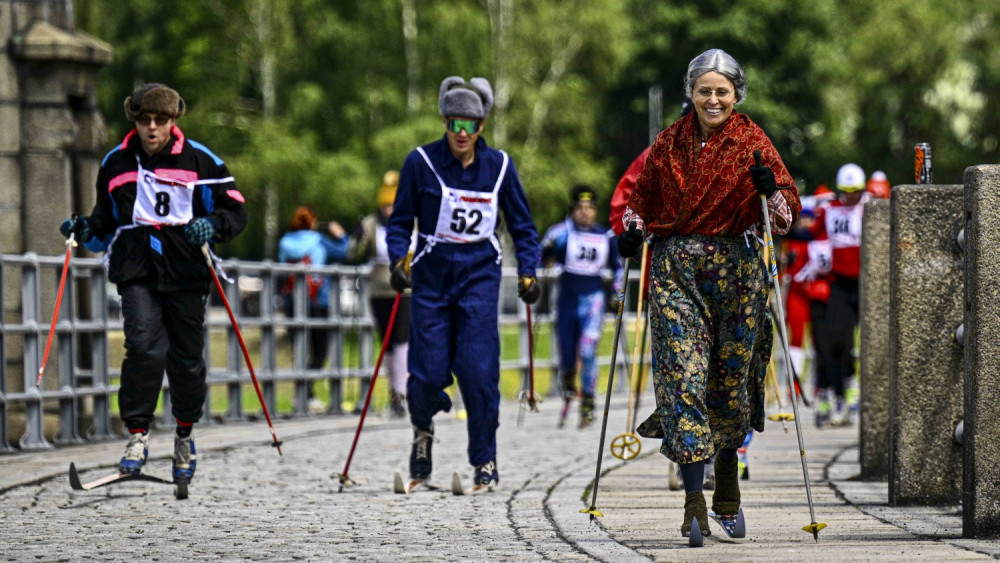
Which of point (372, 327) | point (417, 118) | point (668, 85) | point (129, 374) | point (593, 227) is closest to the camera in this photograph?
point (129, 374)

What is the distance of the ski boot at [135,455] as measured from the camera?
8883 mm

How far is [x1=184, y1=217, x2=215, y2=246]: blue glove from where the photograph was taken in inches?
352

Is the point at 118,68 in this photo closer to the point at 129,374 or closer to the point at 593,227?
the point at 593,227

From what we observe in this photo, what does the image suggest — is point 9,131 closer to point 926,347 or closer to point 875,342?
point 875,342

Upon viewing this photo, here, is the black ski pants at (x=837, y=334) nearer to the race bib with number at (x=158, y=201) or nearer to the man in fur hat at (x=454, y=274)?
the man in fur hat at (x=454, y=274)

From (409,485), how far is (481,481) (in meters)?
0.38

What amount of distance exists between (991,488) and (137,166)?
15.0 feet

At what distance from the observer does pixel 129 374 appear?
9.05 meters

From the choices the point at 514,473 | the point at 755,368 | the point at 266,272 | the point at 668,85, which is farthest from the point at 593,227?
the point at 668,85

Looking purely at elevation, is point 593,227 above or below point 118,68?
below

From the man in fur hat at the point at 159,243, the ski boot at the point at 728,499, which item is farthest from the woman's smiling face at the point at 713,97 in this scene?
the man in fur hat at the point at 159,243

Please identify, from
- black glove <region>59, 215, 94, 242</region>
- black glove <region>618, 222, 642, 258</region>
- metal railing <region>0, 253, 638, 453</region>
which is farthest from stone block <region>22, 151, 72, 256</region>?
black glove <region>618, 222, 642, 258</region>

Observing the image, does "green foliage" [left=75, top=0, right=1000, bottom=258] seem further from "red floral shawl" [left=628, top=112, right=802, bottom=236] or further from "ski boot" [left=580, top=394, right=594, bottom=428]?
"red floral shawl" [left=628, top=112, right=802, bottom=236]

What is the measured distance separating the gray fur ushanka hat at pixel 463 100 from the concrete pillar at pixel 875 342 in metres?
2.31
